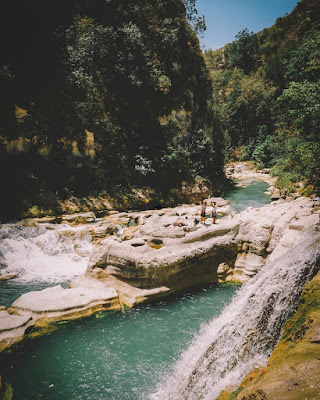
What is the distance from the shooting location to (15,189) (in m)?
16.0

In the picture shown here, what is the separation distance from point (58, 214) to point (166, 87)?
16037 mm

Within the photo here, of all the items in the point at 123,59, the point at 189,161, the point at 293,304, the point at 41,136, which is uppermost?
the point at 123,59

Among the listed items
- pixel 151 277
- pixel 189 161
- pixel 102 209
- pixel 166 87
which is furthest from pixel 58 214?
pixel 166 87

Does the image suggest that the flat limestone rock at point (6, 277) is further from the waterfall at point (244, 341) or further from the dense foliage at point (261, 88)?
the dense foliage at point (261, 88)

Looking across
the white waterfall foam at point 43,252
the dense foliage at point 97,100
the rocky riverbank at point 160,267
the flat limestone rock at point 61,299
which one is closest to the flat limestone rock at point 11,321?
the rocky riverbank at point 160,267

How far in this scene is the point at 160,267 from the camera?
26.3ft

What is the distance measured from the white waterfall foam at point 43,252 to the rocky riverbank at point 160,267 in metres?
2.39

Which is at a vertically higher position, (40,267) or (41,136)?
Result: (41,136)

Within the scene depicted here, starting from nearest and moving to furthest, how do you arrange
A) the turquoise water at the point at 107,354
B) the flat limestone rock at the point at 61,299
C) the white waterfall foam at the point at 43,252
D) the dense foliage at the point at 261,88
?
the turquoise water at the point at 107,354 → the flat limestone rock at the point at 61,299 → the white waterfall foam at the point at 43,252 → the dense foliage at the point at 261,88

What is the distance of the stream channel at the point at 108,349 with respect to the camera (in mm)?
5008

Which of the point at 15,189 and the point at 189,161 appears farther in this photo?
the point at 189,161

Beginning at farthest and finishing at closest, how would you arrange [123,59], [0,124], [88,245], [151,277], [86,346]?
1. [123,59]
2. [0,124]
3. [88,245]
4. [151,277]
5. [86,346]

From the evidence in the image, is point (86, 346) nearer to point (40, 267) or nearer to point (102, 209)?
point (40, 267)

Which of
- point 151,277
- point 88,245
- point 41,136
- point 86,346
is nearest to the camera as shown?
point 86,346
